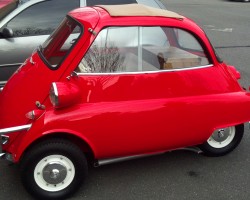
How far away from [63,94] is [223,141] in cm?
188

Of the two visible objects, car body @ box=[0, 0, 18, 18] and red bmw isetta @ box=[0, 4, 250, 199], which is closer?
red bmw isetta @ box=[0, 4, 250, 199]

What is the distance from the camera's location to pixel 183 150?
398 centimetres

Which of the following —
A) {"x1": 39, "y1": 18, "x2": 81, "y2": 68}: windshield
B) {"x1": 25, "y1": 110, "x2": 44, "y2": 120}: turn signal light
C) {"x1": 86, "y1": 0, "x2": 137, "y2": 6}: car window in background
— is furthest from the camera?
{"x1": 86, "y1": 0, "x2": 137, "y2": 6}: car window in background

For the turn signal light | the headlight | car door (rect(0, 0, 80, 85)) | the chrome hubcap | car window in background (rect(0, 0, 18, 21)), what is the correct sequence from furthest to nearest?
car window in background (rect(0, 0, 18, 21)) → car door (rect(0, 0, 80, 85)) → the chrome hubcap → the turn signal light → the headlight

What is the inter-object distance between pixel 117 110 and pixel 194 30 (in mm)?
1070

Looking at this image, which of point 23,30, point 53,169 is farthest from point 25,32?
point 53,169

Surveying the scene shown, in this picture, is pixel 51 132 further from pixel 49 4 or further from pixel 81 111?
pixel 49 4

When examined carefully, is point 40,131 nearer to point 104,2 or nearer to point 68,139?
point 68,139

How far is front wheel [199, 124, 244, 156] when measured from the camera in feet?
12.5

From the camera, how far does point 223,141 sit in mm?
3855

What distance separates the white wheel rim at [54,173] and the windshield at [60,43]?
2.62 feet

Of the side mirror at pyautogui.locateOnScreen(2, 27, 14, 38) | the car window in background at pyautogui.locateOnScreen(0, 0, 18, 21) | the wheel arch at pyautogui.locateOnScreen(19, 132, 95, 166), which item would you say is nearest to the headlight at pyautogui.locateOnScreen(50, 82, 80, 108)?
the wheel arch at pyautogui.locateOnScreen(19, 132, 95, 166)

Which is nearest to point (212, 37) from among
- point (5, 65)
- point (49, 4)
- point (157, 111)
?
point (49, 4)

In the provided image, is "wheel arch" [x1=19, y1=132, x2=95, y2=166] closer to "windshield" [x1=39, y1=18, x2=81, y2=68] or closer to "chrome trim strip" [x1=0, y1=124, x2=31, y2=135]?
"chrome trim strip" [x1=0, y1=124, x2=31, y2=135]
